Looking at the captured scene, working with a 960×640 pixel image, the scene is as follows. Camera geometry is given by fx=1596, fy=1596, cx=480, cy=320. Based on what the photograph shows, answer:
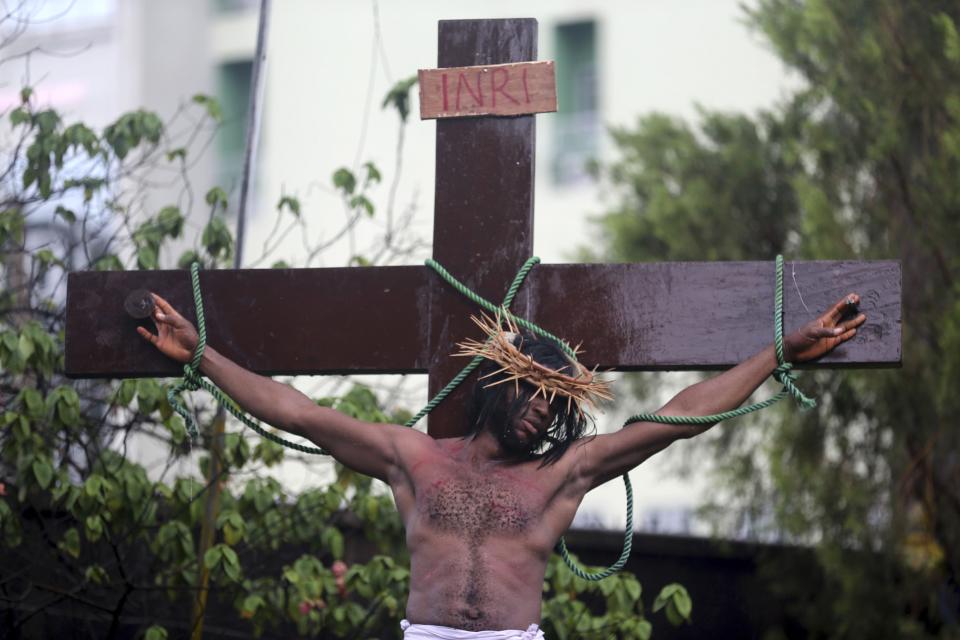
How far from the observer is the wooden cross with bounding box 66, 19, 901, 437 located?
407cm

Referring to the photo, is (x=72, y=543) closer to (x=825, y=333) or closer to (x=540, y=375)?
(x=540, y=375)

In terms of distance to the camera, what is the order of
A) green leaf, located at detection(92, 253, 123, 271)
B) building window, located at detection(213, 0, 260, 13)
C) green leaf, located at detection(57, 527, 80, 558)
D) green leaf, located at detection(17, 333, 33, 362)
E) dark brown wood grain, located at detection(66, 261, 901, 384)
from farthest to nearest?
building window, located at detection(213, 0, 260, 13)
green leaf, located at detection(92, 253, 123, 271)
green leaf, located at detection(57, 527, 80, 558)
green leaf, located at detection(17, 333, 33, 362)
dark brown wood grain, located at detection(66, 261, 901, 384)

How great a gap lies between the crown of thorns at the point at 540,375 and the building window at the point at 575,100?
10598 mm

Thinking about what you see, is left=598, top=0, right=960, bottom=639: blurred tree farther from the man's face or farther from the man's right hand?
the man's right hand

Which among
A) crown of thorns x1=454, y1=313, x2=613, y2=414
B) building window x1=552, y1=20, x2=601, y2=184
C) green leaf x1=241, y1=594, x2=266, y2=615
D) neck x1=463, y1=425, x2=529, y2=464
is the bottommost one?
green leaf x1=241, y1=594, x2=266, y2=615

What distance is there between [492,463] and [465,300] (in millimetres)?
518

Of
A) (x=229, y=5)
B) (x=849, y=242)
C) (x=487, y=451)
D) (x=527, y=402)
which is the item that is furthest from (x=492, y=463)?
(x=229, y=5)

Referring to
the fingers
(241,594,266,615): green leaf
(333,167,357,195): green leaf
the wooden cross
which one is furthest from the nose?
(333,167,357,195): green leaf

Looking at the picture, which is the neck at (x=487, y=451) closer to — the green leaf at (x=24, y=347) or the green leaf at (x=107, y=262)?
the green leaf at (x=24, y=347)

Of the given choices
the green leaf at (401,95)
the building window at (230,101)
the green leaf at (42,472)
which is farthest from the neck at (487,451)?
the building window at (230,101)

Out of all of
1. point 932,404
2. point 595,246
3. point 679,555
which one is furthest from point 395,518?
point 595,246

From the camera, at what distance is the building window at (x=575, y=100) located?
14.5 m

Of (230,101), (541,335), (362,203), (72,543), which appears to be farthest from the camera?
(230,101)

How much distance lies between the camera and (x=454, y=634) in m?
3.67
